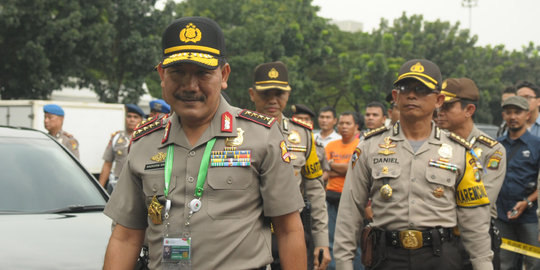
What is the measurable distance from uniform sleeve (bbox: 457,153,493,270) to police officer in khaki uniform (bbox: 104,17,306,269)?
62.6 inches

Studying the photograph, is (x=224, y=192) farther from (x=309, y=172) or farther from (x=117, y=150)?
(x=117, y=150)

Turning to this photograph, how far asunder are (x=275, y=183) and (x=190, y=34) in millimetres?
696

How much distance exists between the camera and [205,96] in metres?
2.42

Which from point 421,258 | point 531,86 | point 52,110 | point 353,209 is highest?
point 531,86

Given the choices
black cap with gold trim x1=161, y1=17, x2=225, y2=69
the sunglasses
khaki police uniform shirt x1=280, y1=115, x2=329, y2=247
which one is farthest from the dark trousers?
black cap with gold trim x1=161, y1=17, x2=225, y2=69

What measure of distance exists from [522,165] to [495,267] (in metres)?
2.07

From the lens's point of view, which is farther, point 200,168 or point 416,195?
point 416,195

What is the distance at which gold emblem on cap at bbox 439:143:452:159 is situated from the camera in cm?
365

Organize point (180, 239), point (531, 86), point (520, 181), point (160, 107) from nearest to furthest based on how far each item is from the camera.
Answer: point (180, 239) < point (520, 181) < point (531, 86) < point (160, 107)

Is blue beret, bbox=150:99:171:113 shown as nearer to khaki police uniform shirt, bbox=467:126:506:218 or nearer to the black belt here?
khaki police uniform shirt, bbox=467:126:506:218

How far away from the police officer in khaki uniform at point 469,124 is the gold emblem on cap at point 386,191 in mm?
1564

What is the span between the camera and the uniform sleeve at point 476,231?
141 inches

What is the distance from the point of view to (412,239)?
353 centimetres

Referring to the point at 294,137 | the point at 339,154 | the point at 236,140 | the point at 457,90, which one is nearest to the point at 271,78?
the point at 294,137
